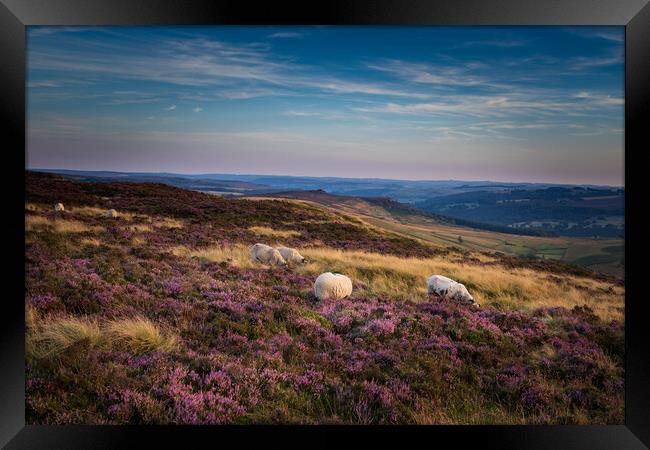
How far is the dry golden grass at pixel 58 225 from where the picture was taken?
32.9ft

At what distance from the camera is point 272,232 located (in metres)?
14.8

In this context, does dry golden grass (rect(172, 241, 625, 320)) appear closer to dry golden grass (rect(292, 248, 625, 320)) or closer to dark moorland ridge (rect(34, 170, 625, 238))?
dry golden grass (rect(292, 248, 625, 320))

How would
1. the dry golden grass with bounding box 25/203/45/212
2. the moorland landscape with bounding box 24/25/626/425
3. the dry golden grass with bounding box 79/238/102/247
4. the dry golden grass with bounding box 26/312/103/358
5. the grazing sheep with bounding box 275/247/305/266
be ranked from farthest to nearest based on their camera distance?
the dry golden grass with bounding box 25/203/45/212
the grazing sheep with bounding box 275/247/305/266
the dry golden grass with bounding box 79/238/102/247
the dry golden grass with bounding box 26/312/103/358
the moorland landscape with bounding box 24/25/626/425

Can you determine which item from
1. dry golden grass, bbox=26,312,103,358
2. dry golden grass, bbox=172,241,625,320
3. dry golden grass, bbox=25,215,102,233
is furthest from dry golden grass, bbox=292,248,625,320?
dry golden grass, bbox=25,215,102,233

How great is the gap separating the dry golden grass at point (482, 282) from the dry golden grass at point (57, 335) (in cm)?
517

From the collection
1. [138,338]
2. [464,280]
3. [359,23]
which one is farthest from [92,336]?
[464,280]

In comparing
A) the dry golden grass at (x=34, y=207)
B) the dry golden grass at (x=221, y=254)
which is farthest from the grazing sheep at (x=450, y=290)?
the dry golden grass at (x=34, y=207)

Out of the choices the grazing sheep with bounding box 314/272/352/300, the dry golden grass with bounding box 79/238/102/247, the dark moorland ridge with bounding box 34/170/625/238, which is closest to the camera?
the grazing sheep with bounding box 314/272/352/300

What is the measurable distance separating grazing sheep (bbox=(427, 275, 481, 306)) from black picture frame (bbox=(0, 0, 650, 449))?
3.23 metres

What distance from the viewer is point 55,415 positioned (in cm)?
493

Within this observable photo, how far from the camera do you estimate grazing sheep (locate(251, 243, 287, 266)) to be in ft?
34.1

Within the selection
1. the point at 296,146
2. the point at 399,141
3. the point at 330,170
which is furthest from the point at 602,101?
the point at 296,146

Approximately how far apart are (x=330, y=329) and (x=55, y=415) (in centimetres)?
403

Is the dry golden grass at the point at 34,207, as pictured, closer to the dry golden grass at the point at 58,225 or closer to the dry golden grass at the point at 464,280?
the dry golden grass at the point at 58,225
